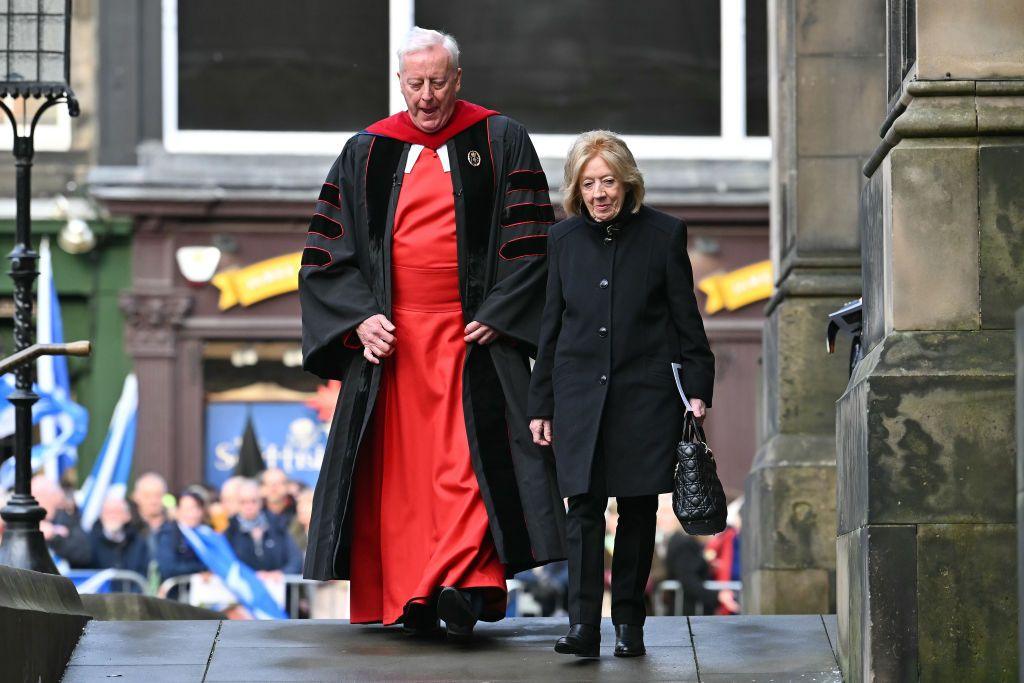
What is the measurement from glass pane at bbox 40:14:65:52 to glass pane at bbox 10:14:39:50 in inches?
1.4

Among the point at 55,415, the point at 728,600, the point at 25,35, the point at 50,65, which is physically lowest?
the point at 728,600

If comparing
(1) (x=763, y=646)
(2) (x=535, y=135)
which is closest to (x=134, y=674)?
(1) (x=763, y=646)

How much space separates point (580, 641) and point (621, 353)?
96 centimetres

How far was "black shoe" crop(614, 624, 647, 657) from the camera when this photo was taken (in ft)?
23.5

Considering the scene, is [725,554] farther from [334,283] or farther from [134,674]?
[134,674]

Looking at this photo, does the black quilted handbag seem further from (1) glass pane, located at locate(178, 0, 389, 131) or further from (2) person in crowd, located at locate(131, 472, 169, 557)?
(1) glass pane, located at locate(178, 0, 389, 131)

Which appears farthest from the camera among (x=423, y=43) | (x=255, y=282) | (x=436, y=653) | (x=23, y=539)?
(x=255, y=282)

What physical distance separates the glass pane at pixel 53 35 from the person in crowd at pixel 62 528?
8.88 m

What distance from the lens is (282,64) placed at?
2188 centimetres

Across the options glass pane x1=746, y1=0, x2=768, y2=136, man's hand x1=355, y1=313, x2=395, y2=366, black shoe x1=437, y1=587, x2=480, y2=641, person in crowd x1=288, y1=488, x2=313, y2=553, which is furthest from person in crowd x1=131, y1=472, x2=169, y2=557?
black shoe x1=437, y1=587, x2=480, y2=641

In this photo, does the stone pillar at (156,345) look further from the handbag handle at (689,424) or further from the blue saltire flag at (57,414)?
the handbag handle at (689,424)

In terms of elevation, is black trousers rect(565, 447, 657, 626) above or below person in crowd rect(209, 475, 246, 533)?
above

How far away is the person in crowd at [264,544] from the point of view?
18469 mm

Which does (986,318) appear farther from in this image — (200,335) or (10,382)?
(200,335)
